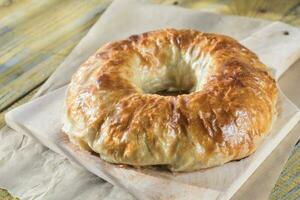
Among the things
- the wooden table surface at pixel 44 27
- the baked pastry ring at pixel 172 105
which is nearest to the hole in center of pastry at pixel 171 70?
the baked pastry ring at pixel 172 105

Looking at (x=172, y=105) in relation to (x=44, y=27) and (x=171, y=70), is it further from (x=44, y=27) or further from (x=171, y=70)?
(x=44, y=27)

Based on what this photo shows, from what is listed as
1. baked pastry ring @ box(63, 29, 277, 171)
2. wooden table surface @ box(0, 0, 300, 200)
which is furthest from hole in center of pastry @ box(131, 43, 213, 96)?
wooden table surface @ box(0, 0, 300, 200)

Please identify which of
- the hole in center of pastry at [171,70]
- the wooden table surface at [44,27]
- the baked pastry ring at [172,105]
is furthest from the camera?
the wooden table surface at [44,27]

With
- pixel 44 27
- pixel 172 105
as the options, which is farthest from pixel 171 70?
pixel 44 27

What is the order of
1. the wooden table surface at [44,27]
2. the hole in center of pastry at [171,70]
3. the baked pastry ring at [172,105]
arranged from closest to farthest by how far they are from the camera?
the baked pastry ring at [172,105]
the hole in center of pastry at [171,70]
the wooden table surface at [44,27]

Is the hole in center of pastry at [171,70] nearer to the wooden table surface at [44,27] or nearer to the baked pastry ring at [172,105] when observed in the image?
the baked pastry ring at [172,105]

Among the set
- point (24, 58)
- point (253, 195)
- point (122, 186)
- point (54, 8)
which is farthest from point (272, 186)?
point (54, 8)
